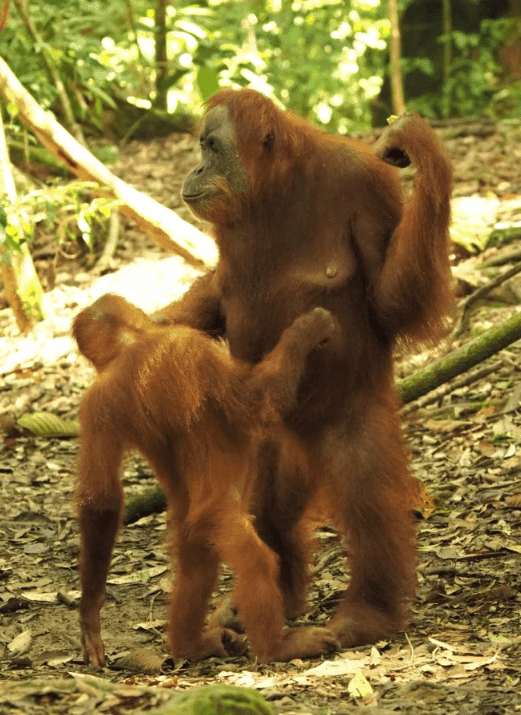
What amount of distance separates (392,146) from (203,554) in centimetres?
148

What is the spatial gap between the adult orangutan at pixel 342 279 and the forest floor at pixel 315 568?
370mm

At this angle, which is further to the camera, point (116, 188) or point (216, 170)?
point (116, 188)

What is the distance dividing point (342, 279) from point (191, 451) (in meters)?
0.78

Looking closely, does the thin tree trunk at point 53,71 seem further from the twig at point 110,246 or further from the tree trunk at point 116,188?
the tree trunk at point 116,188

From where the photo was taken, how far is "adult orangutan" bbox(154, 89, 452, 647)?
3.59 meters

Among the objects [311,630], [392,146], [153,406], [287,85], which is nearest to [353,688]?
[311,630]

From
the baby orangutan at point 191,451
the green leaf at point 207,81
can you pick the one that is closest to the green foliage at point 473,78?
the green leaf at point 207,81

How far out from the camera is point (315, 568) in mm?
4363

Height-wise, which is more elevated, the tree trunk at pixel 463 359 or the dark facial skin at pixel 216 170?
the dark facial skin at pixel 216 170

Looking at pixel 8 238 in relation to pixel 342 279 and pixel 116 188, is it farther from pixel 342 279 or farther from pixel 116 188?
pixel 342 279

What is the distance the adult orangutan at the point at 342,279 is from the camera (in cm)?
359

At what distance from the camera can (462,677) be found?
115 inches

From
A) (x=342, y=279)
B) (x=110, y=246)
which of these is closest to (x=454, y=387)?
(x=342, y=279)

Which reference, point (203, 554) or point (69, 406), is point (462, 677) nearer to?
point (203, 554)
